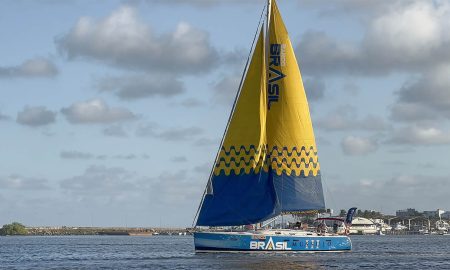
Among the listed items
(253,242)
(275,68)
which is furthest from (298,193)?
(275,68)

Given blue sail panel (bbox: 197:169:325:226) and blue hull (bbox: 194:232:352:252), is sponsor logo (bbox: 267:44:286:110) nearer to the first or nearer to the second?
blue sail panel (bbox: 197:169:325:226)

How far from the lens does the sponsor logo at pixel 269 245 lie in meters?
98.0

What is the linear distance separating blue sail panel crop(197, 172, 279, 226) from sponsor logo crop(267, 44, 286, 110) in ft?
29.6

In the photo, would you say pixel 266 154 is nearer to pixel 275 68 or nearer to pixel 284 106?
pixel 284 106

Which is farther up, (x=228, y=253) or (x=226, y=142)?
(x=226, y=142)

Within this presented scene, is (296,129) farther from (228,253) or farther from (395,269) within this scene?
(395,269)

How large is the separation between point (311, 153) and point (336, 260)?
15.3 meters

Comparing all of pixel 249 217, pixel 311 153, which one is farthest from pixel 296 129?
pixel 249 217

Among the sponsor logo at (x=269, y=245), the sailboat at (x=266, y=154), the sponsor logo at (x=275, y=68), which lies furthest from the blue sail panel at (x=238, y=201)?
the sponsor logo at (x=275, y=68)

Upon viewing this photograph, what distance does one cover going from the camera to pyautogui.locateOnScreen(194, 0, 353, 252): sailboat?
331 feet

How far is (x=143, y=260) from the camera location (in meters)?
101

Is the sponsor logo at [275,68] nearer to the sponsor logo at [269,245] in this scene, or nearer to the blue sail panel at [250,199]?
the blue sail panel at [250,199]

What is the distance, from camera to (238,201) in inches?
3996

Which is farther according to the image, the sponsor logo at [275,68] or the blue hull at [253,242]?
the sponsor logo at [275,68]
